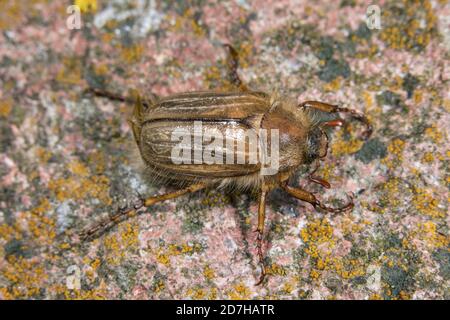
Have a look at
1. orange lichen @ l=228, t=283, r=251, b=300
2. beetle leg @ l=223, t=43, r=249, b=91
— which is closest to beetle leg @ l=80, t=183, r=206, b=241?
orange lichen @ l=228, t=283, r=251, b=300

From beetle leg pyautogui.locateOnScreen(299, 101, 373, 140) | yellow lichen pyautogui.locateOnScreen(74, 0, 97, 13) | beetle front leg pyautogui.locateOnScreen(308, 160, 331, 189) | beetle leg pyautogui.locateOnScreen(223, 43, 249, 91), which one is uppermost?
yellow lichen pyautogui.locateOnScreen(74, 0, 97, 13)

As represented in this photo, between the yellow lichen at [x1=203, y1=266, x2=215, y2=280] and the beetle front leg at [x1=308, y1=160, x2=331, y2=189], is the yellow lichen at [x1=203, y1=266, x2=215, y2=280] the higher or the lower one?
the lower one

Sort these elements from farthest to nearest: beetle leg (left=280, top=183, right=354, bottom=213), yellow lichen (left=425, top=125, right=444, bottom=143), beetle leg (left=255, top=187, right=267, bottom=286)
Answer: yellow lichen (left=425, top=125, right=444, bottom=143), beetle leg (left=280, top=183, right=354, bottom=213), beetle leg (left=255, top=187, right=267, bottom=286)

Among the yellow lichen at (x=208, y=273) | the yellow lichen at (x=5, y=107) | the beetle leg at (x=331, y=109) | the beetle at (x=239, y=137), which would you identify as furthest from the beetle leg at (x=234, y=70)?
the yellow lichen at (x=5, y=107)

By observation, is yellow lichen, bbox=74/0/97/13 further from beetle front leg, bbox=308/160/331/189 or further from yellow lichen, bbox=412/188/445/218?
yellow lichen, bbox=412/188/445/218

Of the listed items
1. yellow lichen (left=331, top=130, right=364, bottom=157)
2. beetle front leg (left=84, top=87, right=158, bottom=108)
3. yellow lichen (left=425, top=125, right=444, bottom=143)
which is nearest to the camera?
yellow lichen (left=425, top=125, right=444, bottom=143)

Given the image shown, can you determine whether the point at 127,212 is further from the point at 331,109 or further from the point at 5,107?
the point at 331,109

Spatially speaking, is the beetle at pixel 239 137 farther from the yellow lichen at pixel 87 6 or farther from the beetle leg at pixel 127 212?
the yellow lichen at pixel 87 6

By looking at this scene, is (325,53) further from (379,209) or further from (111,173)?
(111,173)
